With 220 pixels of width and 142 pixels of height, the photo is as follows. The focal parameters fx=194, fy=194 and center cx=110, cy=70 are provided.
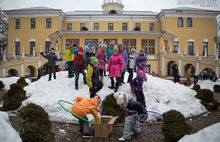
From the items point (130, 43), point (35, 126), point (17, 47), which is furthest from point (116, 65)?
point (17, 47)

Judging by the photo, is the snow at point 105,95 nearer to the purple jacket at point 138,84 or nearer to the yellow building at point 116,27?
the purple jacket at point 138,84

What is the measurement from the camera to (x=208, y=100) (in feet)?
30.5

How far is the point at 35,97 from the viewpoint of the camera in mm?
8547

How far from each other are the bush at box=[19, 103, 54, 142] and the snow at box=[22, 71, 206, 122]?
2.48 metres

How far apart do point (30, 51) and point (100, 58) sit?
29.6m

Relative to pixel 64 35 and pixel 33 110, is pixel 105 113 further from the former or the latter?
pixel 64 35

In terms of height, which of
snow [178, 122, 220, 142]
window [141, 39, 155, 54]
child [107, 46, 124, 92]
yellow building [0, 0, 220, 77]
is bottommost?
snow [178, 122, 220, 142]

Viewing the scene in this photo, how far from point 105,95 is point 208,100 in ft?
16.5

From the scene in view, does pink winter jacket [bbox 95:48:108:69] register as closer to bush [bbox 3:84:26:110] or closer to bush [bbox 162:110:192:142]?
bush [bbox 3:84:26:110]

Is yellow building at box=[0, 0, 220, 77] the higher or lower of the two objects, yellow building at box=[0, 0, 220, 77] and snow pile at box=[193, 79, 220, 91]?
the higher

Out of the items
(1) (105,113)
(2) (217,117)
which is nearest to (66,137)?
(1) (105,113)

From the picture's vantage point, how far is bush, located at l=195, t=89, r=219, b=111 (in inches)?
352

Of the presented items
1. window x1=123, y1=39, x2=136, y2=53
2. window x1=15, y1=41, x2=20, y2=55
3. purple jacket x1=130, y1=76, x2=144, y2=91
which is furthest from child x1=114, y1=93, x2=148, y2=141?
window x1=15, y1=41, x2=20, y2=55

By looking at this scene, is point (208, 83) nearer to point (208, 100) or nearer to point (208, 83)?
point (208, 83)
